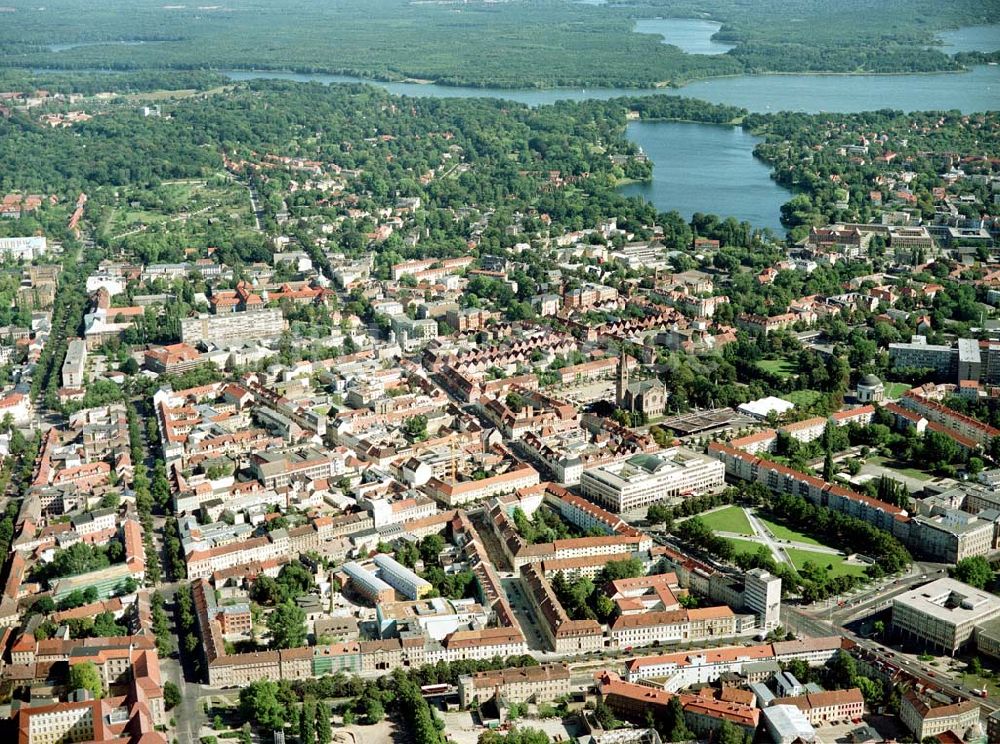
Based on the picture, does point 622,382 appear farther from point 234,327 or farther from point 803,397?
point 234,327

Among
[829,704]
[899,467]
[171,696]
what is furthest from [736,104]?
[171,696]

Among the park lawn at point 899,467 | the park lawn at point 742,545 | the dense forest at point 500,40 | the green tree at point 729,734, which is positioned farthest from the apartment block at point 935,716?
the dense forest at point 500,40

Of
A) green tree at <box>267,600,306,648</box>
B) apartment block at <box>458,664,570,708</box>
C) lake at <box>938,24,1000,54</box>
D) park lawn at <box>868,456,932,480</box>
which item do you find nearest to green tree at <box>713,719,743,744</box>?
apartment block at <box>458,664,570,708</box>

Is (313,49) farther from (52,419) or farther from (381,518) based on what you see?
(381,518)

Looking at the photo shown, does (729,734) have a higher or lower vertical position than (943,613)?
lower

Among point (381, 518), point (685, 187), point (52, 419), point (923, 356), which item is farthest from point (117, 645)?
point (685, 187)
